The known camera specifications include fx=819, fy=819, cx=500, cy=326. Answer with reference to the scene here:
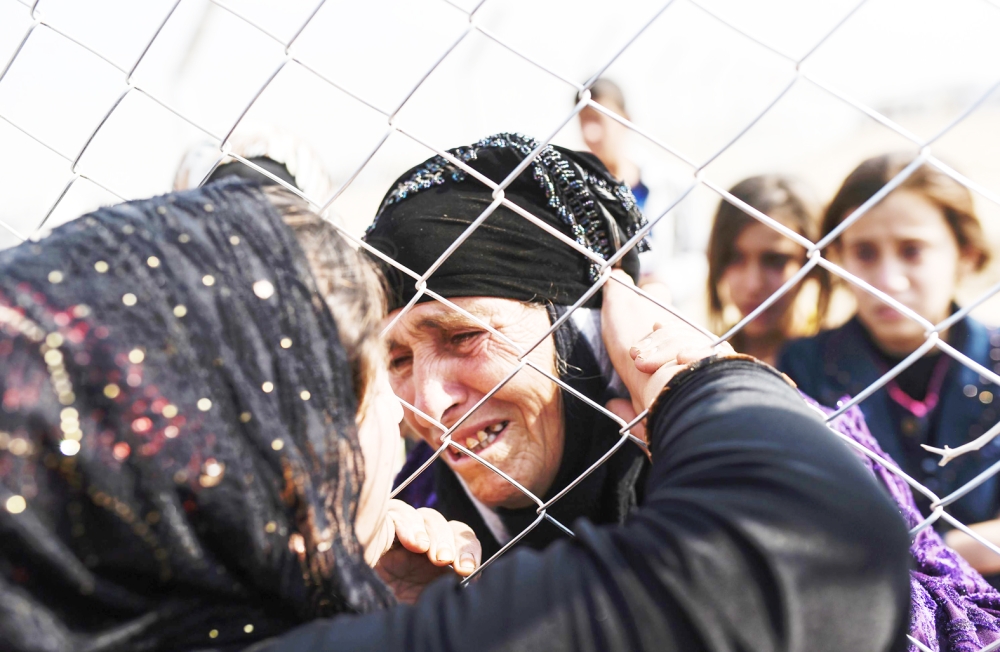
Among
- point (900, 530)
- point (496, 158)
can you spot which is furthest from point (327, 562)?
point (496, 158)

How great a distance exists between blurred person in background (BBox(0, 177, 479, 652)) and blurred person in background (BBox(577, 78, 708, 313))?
3.39 m

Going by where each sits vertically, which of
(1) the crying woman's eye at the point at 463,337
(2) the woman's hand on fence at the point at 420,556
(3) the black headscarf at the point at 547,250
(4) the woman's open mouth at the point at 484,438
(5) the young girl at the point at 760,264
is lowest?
(2) the woman's hand on fence at the point at 420,556

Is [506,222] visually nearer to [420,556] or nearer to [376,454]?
[420,556]

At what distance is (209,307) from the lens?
86 centimetres

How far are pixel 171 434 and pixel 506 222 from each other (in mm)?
1205

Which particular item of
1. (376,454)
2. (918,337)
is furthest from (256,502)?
(918,337)

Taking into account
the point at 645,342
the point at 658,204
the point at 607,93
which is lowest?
the point at 645,342

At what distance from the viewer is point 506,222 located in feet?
6.27

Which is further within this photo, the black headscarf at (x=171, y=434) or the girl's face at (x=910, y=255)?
the girl's face at (x=910, y=255)

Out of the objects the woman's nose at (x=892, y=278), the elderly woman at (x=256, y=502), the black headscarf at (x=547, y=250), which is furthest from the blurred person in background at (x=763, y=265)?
the elderly woman at (x=256, y=502)

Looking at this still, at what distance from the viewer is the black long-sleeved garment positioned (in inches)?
31.5

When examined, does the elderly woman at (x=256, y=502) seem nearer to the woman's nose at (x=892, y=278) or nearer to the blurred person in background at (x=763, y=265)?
the woman's nose at (x=892, y=278)

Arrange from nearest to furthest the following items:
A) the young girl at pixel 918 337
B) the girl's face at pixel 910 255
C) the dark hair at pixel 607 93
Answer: the young girl at pixel 918 337, the girl's face at pixel 910 255, the dark hair at pixel 607 93

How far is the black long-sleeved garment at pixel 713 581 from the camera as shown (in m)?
0.80
